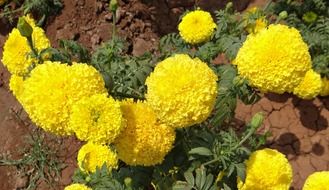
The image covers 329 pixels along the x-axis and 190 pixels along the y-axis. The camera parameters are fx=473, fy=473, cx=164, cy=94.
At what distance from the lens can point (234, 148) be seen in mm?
2039

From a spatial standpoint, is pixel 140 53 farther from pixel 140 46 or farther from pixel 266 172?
pixel 266 172

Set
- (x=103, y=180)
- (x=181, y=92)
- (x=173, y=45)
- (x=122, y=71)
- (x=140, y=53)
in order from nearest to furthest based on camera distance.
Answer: (x=181, y=92), (x=103, y=180), (x=122, y=71), (x=173, y=45), (x=140, y=53)

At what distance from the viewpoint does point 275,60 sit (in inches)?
72.5

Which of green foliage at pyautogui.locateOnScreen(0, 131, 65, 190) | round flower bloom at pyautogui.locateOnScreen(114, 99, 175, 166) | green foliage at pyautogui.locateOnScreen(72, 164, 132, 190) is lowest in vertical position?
green foliage at pyautogui.locateOnScreen(0, 131, 65, 190)

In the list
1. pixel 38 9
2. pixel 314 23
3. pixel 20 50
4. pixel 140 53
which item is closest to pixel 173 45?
pixel 140 53

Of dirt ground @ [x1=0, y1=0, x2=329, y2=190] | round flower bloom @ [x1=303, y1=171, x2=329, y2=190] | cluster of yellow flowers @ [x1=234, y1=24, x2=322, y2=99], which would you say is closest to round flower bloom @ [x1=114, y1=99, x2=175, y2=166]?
cluster of yellow flowers @ [x1=234, y1=24, x2=322, y2=99]

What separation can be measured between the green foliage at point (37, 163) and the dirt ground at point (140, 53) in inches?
2.2

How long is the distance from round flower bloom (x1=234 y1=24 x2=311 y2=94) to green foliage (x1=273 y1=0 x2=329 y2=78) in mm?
1741

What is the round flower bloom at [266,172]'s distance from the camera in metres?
2.01

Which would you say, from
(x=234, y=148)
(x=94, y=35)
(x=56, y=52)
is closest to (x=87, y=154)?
(x=56, y=52)

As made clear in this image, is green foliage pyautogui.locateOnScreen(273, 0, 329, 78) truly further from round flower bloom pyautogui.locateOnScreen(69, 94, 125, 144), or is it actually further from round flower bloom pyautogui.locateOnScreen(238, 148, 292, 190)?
round flower bloom pyautogui.locateOnScreen(69, 94, 125, 144)

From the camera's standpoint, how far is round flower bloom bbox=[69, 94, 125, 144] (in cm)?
155

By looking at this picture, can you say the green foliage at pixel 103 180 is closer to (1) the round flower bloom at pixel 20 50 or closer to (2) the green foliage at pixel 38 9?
(1) the round flower bloom at pixel 20 50

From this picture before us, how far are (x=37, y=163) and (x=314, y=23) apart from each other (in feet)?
8.02
